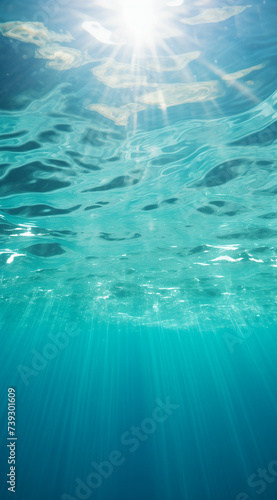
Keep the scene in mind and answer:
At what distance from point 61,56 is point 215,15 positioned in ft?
10.3

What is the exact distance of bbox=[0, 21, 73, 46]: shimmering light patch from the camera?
5.00 metres

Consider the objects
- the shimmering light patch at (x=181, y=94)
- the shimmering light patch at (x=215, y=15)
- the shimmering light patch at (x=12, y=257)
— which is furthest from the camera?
the shimmering light patch at (x=12, y=257)

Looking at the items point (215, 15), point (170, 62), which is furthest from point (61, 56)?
point (215, 15)

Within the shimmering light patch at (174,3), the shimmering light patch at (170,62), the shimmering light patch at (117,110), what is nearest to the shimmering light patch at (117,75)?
the shimmering light patch at (170,62)

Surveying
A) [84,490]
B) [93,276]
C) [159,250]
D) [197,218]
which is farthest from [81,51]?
[84,490]

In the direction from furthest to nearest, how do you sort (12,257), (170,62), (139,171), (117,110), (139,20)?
(12,257)
(139,171)
(117,110)
(170,62)
(139,20)

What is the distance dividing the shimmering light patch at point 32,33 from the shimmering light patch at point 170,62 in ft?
5.47

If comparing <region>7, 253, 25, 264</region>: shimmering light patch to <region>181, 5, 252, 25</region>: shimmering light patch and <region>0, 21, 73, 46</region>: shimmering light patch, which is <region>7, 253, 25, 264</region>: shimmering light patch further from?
<region>181, 5, 252, 25</region>: shimmering light patch

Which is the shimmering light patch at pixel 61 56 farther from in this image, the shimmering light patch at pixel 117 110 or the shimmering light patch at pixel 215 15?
the shimmering light patch at pixel 215 15

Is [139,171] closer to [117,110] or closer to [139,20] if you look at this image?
[117,110]

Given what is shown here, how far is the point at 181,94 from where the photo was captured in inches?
255

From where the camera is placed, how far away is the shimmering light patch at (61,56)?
5.45 metres

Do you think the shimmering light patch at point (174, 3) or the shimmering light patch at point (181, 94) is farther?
the shimmering light patch at point (181, 94)

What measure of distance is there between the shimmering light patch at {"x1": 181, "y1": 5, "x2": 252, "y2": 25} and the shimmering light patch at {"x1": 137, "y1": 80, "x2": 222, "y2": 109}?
126 cm
